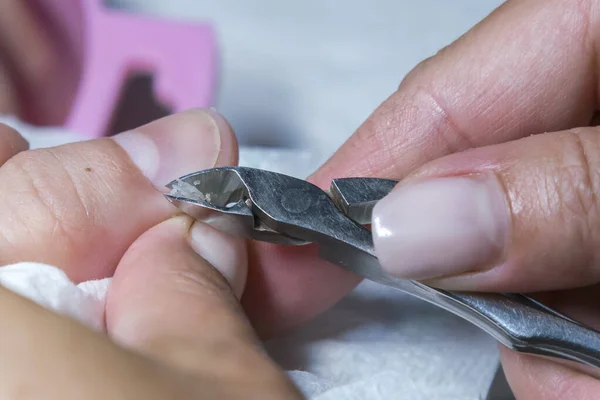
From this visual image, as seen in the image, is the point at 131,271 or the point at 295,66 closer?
the point at 131,271

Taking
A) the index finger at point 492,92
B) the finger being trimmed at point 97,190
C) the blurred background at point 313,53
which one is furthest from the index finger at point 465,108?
the blurred background at point 313,53

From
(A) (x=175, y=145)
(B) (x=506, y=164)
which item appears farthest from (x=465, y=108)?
(A) (x=175, y=145)

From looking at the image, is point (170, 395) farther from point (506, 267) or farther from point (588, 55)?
point (588, 55)

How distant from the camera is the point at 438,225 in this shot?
482mm

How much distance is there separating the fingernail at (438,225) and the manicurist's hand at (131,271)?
121 millimetres

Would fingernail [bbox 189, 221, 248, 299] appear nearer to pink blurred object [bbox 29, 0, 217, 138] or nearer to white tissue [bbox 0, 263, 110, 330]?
white tissue [bbox 0, 263, 110, 330]

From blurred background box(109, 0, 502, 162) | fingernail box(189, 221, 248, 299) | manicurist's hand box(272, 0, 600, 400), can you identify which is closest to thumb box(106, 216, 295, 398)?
fingernail box(189, 221, 248, 299)

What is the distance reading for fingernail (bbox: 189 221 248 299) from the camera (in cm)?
52

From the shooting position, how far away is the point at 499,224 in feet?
1.60

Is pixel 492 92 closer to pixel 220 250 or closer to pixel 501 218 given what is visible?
pixel 501 218

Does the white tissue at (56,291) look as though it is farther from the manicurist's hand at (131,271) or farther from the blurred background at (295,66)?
the blurred background at (295,66)

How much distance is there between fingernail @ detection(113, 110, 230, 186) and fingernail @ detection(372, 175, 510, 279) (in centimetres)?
17

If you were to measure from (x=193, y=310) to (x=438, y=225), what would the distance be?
0.19 meters

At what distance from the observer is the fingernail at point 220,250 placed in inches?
20.4
